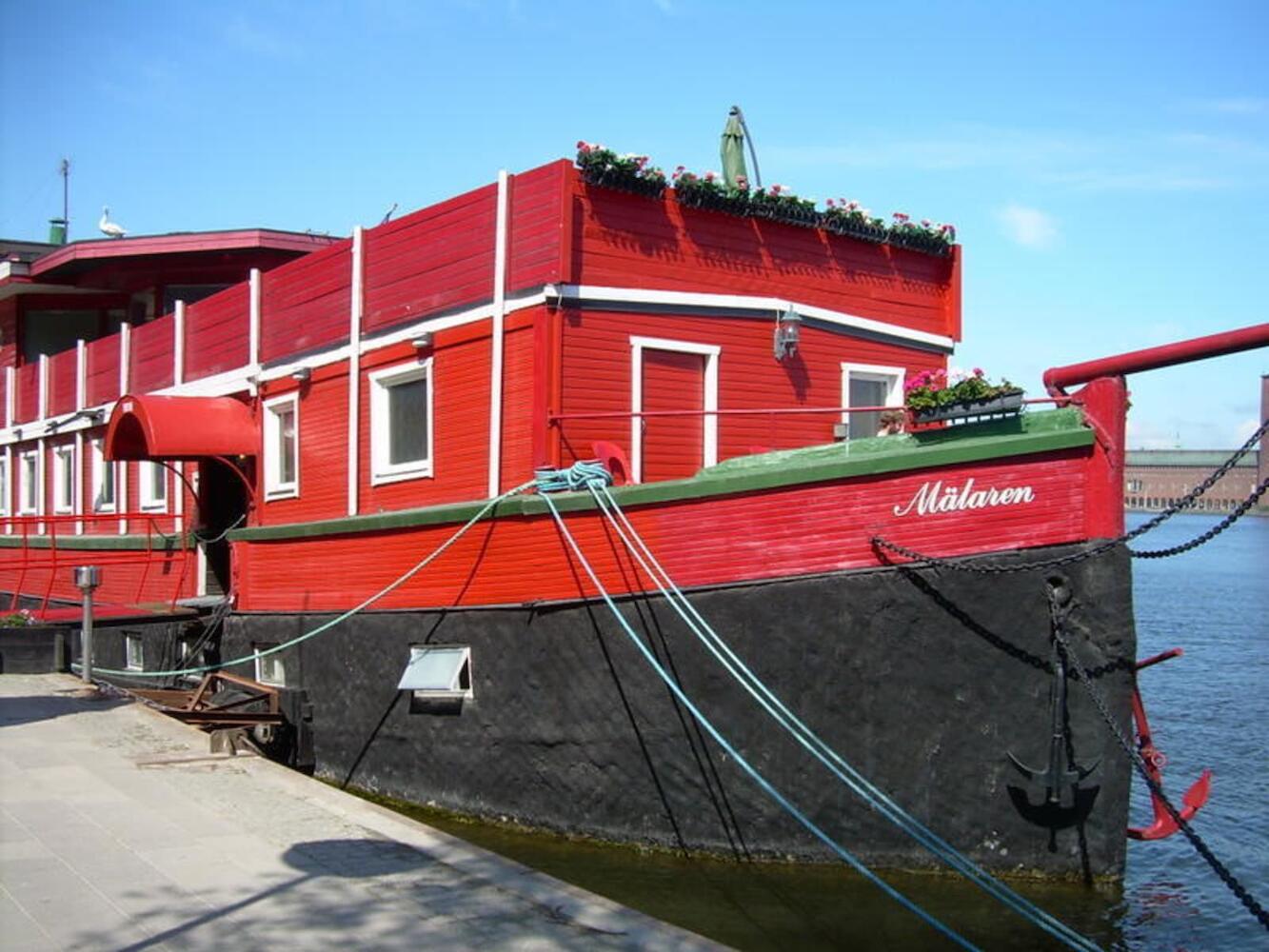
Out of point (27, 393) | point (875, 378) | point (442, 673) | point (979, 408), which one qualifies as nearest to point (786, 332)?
point (875, 378)

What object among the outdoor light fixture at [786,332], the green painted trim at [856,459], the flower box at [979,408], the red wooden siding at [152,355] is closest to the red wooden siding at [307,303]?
the red wooden siding at [152,355]

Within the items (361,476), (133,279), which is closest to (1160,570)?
(133,279)

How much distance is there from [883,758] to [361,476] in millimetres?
5980

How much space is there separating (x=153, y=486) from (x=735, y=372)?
9653 mm

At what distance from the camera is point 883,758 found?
8234mm

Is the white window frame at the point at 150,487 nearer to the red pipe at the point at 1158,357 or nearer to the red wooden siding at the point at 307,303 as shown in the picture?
the red wooden siding at the point at 307,303

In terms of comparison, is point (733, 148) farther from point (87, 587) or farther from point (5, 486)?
point (5, 486)

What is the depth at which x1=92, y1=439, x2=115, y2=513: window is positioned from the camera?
62.2 ft

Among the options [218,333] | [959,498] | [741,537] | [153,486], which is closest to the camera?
[959,498]

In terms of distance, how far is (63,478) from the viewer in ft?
67.7

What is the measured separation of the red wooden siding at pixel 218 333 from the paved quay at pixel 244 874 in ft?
18.5

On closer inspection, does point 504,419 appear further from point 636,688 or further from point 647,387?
point 636,688

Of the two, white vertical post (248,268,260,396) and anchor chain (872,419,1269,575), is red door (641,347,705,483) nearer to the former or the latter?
anchor chain (872,419,1269,575)

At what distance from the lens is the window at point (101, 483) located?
19.0m
